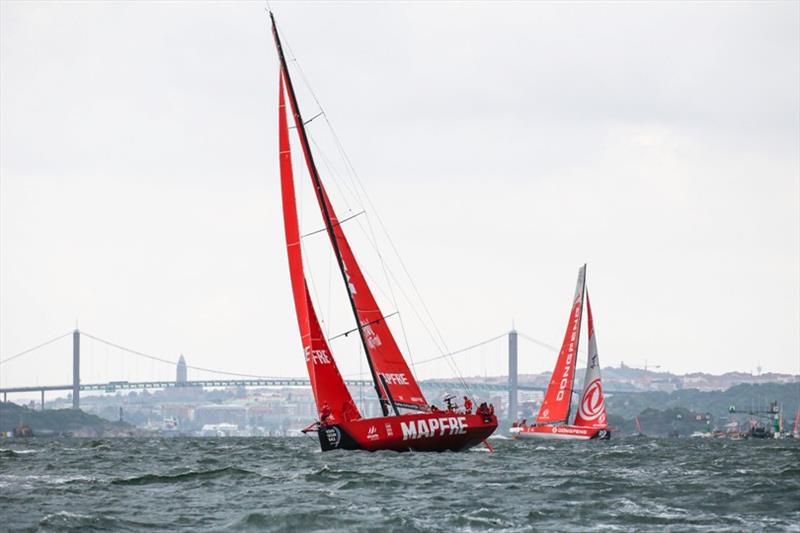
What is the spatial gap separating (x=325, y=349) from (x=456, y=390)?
127774 mm

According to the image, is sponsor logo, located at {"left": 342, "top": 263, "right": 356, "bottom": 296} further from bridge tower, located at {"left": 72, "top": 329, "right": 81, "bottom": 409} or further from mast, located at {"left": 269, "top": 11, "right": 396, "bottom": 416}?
bridge tower, located at {"left": 72, "top": 329, "right": 81, "bottom": 409}

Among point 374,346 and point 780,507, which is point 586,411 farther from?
point 780,507

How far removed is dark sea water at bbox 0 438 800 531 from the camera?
14.6m

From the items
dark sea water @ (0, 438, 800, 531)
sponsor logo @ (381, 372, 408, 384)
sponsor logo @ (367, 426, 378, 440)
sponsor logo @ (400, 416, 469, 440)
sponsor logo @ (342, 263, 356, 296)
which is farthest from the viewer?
sponsor logo @ (342, 263, 356, 296)

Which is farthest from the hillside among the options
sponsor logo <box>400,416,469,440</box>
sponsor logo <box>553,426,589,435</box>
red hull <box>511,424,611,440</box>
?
sponsor logo <box>400,416,469,440</box>

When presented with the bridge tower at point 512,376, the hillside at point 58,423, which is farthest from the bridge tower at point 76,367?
the bridge tower at point 512,376

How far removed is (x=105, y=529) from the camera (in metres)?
14.3

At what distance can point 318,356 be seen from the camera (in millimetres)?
25781

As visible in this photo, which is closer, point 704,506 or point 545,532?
point 545,532

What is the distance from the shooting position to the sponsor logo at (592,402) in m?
49.9

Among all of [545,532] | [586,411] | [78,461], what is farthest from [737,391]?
[545,532]

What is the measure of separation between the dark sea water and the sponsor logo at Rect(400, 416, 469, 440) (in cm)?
44

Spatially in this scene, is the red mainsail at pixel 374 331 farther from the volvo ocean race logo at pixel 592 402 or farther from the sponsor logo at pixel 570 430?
the volvo ocean race logo at pixel 592 402

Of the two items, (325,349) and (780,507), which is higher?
(325,349)
